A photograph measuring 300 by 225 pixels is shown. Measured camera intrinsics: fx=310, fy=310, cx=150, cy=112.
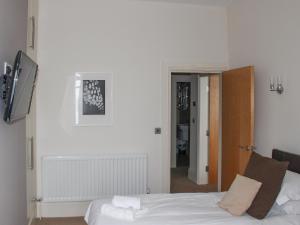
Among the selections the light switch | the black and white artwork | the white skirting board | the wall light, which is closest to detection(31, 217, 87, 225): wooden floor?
the white skirting board

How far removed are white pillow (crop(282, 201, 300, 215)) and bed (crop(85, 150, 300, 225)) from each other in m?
0.06

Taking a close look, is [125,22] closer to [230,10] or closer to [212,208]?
[230,10]

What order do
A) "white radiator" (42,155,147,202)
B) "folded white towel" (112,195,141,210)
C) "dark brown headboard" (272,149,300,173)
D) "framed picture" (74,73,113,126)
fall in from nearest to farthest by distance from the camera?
"folded white towel" (112,195,141,210), "dark brown headboard" (272,149,300,173), "white radiator" (42,155,147,202), "framed picture" (74,73,113,126)

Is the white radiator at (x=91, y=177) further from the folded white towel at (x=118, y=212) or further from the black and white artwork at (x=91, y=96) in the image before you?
the folded white towel at (x=118, y=212)

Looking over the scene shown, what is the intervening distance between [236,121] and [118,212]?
2046 mm

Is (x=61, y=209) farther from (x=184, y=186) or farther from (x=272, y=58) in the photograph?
(x=272, y=58)

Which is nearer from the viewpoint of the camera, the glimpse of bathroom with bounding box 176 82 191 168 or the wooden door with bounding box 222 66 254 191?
the wooden door with bounding box 222 66 254 191

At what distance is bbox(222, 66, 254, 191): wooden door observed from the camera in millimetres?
3494

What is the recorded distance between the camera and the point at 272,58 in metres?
3.31

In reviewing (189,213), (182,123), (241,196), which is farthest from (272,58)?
(182,123)

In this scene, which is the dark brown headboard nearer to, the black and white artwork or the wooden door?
the wooden door

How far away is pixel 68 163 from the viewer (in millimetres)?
3975

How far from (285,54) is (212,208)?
66.1 inches

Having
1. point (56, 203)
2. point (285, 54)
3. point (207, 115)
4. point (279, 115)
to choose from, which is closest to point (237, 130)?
point (279, 115)
